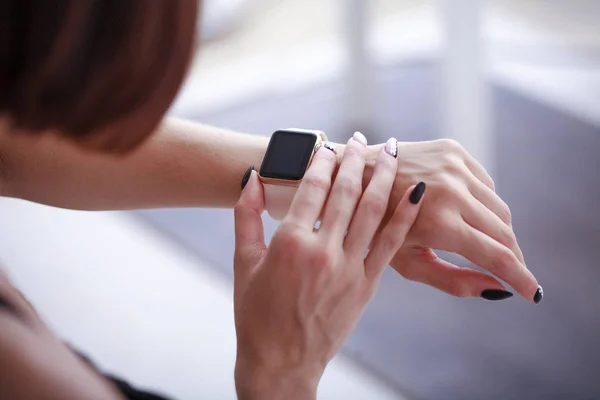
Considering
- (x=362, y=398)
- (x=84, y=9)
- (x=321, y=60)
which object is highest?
(x=84, y=9)

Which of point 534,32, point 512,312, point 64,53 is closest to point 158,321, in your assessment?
point 512,312

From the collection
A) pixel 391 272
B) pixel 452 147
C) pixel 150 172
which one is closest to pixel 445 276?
pixel 452 147

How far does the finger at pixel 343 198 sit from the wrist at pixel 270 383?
145 millimetres

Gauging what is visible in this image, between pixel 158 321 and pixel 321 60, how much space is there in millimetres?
2071

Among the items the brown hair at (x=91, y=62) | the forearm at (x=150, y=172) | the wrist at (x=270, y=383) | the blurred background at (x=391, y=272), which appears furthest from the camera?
the blurred background at (x=391, y=272)

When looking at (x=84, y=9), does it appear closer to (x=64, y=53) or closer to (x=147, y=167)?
(x=64, y=53)

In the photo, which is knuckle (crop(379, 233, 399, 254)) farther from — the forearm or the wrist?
the forearm

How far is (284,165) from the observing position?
92 centimetres

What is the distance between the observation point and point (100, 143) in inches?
25.6

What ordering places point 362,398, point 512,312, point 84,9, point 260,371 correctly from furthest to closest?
point 512,312, point 362,398, point 260,371, point 84,9

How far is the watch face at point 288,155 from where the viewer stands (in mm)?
906

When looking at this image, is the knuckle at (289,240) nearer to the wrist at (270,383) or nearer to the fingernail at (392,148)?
the wrist at (270,383)

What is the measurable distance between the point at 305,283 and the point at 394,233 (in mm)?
139

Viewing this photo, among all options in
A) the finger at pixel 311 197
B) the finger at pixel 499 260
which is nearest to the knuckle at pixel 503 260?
the finger at pixel 499 260
